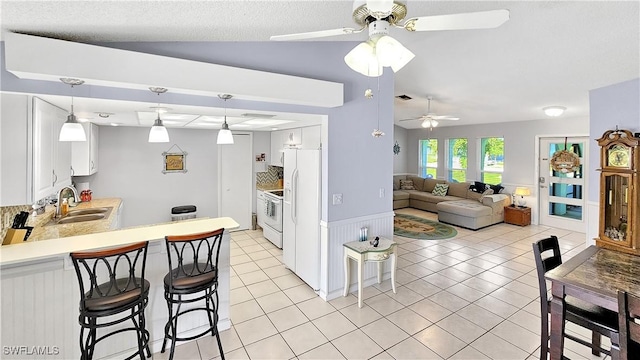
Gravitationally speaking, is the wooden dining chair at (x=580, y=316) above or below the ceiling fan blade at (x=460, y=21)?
below

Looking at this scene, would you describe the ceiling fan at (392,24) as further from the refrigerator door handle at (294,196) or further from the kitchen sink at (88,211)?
the kitchen sink at (88,211)

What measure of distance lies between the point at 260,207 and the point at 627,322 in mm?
5181

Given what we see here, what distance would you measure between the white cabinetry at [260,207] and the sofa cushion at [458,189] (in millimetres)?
5290

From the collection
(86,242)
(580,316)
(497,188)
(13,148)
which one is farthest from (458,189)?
(13,148)

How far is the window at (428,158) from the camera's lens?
9.08 meters

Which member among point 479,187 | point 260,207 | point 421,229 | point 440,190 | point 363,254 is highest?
point 479,187

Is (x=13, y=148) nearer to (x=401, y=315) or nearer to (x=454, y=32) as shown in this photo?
(x=401, y=315)

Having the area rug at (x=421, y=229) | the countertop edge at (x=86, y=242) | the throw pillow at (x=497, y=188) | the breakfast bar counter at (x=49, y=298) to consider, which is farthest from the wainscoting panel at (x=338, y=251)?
the throw pillow at (x=497, y=188)

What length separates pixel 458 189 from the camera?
783 centimetres

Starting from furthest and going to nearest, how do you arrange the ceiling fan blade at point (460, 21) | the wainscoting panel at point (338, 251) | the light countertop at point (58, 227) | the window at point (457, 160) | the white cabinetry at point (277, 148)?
the window at point (457, 160) → the white cabinetry at point (277, 148) → the wainscoting panel at point (338, 251) → the light countertop at point (58, 227) → the ceiling fan blade at point (460, 21)

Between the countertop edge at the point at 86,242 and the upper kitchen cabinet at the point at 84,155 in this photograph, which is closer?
the countertop edge at the point at 86,242

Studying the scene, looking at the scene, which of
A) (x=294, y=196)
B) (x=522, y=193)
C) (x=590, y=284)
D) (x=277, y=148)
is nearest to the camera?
(x=590, y=284)

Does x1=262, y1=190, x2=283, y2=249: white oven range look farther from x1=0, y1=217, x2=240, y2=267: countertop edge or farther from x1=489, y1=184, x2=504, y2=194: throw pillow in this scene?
x1=489, y1=184, x2=504, y2=194: throw pillow

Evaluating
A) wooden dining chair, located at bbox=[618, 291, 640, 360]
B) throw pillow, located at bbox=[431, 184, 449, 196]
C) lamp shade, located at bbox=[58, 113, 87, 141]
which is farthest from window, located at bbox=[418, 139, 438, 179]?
lamp shade, located at bbox=[58, 113, 87, 141]
